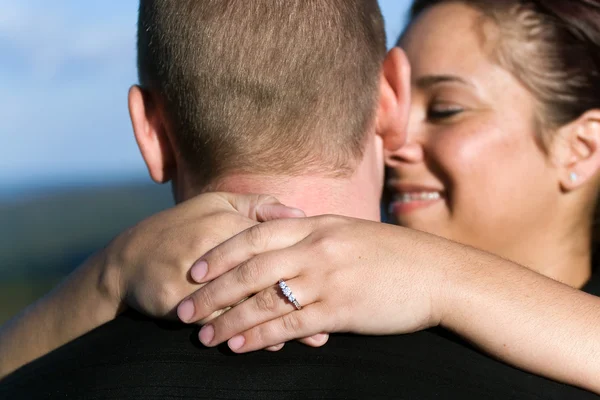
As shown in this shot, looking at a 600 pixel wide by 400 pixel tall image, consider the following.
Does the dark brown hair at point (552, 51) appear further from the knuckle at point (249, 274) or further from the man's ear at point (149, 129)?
the knuckle at point (249, 274)

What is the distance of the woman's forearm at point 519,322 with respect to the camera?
74.7 inches

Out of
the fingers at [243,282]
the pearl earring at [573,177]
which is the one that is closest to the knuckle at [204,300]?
the fingers at [243,282]

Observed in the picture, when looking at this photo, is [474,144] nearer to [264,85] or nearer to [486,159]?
[486,159]

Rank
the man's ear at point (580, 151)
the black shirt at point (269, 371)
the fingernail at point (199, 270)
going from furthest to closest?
1. the man's ear at point (580, 151)
2. the fingernail at point (199, 270)
3. the black shirt at point (269, 371)

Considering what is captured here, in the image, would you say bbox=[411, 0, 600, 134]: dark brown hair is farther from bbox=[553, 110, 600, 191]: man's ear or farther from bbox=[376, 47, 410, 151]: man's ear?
bbox=[376, 47, 410, 151]: man's ear

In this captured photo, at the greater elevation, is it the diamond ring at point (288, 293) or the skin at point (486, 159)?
the diamond ring at point (288, 293)

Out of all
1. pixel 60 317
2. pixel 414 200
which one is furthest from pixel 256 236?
pixel 414 200

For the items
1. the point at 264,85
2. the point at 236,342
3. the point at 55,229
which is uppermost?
the point at 264,85

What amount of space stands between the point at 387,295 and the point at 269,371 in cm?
35

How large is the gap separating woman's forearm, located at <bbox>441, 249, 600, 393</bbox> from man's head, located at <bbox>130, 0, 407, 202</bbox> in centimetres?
44

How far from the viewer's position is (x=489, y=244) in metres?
3.77

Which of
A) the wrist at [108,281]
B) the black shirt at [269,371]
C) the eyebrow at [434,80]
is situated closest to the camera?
the black shirt at [269,371]

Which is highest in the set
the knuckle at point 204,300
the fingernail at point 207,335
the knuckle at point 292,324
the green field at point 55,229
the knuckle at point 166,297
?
the knuckle at point 204,300

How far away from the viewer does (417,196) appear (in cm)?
390
